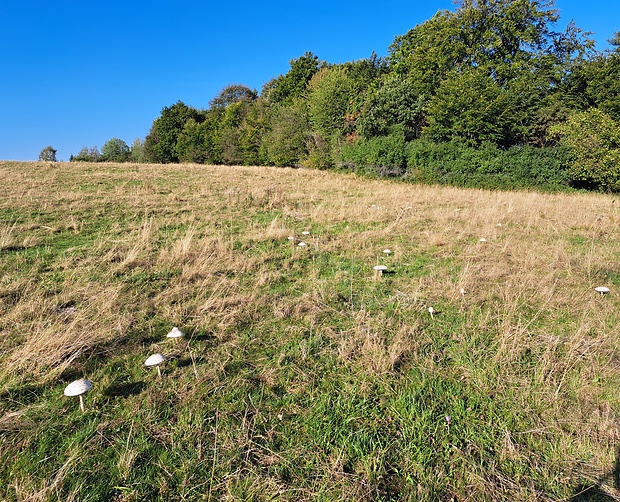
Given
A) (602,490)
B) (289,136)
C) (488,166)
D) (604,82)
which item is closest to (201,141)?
(289,136)

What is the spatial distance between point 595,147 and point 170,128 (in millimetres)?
50857

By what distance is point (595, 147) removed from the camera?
15703 mm

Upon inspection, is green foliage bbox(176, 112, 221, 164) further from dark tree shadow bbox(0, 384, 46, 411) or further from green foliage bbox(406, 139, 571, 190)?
dark tree shadow bbox(0, 384, 46, 411)

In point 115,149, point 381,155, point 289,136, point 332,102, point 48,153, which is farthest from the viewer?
point 115,149

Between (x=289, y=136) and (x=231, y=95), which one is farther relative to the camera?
(x=231, y=95)

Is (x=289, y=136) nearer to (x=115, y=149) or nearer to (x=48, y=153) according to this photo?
(x=48, y=153)

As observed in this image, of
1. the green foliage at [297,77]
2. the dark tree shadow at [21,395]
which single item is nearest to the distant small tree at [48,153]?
the green foliage at [297,77]

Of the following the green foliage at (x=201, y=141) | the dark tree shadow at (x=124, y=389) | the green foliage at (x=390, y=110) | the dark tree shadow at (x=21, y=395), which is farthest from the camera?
the green foliage at (x=201, y=141)

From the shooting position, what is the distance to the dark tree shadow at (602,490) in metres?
1.83

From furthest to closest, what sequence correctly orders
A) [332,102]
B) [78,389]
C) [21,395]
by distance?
1. [332,102]
2. [21,395]
3. [78,389]

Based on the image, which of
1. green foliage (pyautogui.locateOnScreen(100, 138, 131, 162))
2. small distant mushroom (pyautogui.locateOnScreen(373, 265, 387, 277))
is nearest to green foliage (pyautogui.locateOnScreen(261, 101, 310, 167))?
small distant mushroom (pyautogui.locateOnScreen(373, 265, 387, 277))

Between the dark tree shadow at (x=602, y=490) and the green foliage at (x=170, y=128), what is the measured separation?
54.1 m

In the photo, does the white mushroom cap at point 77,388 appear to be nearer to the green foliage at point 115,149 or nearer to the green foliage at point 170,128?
the green foliage at point 170,128

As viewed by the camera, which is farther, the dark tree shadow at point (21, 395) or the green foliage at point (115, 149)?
the green foliage at point (115, 149)
